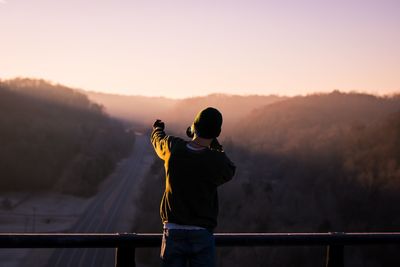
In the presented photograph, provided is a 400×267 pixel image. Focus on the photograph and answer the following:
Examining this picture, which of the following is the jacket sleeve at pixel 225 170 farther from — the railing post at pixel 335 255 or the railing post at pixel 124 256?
the railing post at pixel 335 255

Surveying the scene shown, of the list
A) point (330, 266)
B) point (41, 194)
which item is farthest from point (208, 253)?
point (41, 194)

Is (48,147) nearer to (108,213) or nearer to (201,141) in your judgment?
(108,213)

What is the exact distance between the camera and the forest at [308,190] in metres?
27.5

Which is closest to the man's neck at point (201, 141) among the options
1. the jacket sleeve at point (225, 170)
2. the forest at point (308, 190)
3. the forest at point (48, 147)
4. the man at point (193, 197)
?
the man at point (193, 197)

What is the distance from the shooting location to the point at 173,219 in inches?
123

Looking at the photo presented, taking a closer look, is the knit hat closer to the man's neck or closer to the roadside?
the man's neck

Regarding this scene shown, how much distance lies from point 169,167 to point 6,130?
59.7 m

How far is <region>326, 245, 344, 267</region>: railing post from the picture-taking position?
3.71 metres

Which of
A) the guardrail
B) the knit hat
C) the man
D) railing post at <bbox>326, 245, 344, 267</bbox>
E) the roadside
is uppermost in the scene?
the knit hat

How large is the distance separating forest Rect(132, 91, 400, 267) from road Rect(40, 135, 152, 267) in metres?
1.89

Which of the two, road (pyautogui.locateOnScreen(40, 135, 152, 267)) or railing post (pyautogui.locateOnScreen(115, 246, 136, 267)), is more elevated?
railing post (pyautogui.locateOnScreen(115, 246, 136, 267))

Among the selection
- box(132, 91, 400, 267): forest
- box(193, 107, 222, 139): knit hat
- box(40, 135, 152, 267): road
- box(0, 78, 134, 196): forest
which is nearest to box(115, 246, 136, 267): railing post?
box(193, 107, 222, 139): knit hat

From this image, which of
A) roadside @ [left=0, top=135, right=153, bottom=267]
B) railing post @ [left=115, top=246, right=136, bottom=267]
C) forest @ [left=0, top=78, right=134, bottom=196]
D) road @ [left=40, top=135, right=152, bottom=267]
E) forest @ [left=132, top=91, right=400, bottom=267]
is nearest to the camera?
railing post @ [left=115, top=246, right=136, bottom=267]

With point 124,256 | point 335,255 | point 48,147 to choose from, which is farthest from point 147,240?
point 48,147
